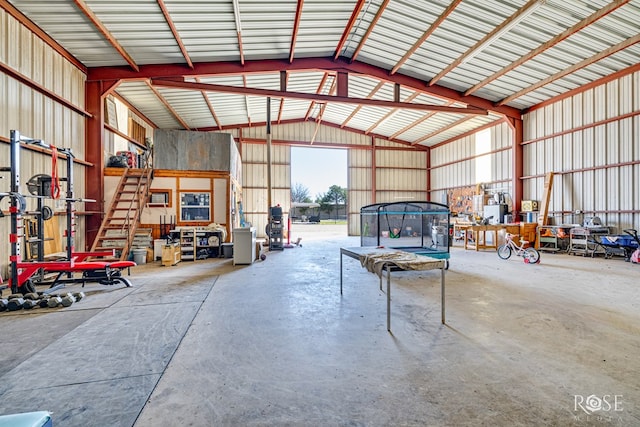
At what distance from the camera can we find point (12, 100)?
5.67 meters

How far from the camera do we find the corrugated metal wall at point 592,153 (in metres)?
8.49

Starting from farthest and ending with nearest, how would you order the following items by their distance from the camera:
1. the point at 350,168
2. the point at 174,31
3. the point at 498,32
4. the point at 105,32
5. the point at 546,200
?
1. the point at 350,168
2. the point at 546,200
3. the point at 498,32
4. the point at 174,31
5. the point at 105,32

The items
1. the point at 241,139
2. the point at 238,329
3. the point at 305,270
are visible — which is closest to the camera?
the point at 238,329

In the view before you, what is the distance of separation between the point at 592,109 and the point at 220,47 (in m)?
12.1

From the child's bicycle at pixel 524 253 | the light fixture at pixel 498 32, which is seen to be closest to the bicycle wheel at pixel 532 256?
the child's bicycle at pixel 524 253

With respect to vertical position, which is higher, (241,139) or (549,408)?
(241,139)

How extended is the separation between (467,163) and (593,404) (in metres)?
15.2

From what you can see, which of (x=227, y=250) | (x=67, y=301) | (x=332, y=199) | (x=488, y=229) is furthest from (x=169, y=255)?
(x=332, y=199)

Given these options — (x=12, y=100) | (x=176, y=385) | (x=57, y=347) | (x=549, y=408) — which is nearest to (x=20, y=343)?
(x=57, y=347)

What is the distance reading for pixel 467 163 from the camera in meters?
15.3

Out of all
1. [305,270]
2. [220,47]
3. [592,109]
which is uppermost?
[220,47]

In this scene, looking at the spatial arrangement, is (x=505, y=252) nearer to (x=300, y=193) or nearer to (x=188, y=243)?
(x=188, y=243)

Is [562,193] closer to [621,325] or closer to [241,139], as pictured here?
[621,325]

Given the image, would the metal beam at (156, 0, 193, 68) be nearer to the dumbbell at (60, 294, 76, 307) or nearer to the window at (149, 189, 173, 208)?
the window at (149, 189, 173, 208)
